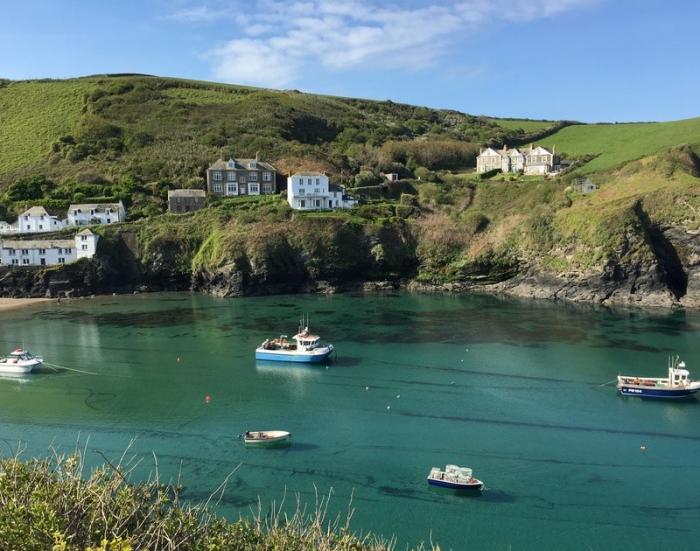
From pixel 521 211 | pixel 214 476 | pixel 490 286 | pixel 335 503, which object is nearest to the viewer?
pixel 335 503

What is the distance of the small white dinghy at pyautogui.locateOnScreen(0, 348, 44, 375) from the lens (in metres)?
52.7

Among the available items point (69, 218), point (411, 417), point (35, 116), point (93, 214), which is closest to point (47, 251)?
point (69, 218)

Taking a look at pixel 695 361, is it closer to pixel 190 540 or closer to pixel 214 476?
pixel 214 476

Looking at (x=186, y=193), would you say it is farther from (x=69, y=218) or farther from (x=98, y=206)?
(x=69, y=218)

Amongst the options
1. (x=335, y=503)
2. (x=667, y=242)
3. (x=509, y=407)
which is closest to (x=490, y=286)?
(x=667, y=242)

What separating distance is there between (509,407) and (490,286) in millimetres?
52374

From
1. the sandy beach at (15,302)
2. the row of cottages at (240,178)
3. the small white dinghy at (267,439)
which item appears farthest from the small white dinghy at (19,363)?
the row of cottages at (240,178)

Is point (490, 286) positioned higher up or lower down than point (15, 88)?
lower down

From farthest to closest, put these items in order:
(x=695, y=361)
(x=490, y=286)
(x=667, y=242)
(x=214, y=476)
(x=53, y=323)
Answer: (x=490, y=286), (x=667, y=242), (x=53, y=323), (x=695, y=361), (x=214, y=476)

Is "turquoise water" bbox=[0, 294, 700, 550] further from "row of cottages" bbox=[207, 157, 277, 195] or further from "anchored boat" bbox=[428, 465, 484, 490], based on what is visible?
"row of cottages" bbox=[207, 157, 277, 195]

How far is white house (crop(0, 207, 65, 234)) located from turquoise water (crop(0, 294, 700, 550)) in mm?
33653

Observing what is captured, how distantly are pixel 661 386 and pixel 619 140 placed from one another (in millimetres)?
116747

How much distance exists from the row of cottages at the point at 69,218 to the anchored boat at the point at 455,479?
86.3 m

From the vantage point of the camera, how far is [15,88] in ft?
538
